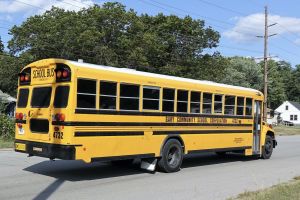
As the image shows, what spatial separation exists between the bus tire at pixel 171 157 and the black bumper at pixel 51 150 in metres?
3.09

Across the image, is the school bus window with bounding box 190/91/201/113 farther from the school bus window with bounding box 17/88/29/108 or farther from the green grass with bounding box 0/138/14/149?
the green grass with bounding box 0/138/14/149

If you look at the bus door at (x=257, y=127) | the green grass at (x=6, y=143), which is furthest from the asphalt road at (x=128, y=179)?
the green grass at (x=6, y=143)

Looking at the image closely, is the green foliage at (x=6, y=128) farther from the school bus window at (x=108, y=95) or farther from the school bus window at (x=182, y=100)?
the school bus window at (x=108, y=95)

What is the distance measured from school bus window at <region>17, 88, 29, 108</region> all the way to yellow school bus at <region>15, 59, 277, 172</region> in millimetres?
15

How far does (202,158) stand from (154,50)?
32.1 m

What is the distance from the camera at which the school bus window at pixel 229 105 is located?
1478 centimetres

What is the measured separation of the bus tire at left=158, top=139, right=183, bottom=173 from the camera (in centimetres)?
1232

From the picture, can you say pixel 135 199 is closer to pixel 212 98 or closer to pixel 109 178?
pixel 109 178

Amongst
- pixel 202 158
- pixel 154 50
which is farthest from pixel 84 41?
pixel 202 158

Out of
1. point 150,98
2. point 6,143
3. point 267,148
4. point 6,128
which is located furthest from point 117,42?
point 150,98

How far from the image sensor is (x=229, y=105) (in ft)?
49.1

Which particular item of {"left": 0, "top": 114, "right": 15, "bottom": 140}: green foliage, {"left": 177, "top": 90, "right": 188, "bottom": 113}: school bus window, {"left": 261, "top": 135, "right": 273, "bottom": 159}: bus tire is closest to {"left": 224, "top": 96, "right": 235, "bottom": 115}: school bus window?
{"left": 177, "top": 90, "right": 188, "bottom": 113}: school bus window

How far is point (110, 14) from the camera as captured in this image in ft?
155

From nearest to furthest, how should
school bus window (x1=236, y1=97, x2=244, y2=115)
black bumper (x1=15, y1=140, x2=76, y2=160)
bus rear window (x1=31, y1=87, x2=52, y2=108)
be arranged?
black bumper (x1=15, y1=140, x2=76, y2=160), bus rear window (x1=31, y1=87, x2=52, y2=108), school bus window (x1=236, y1=97, x2=244, y2=115)
